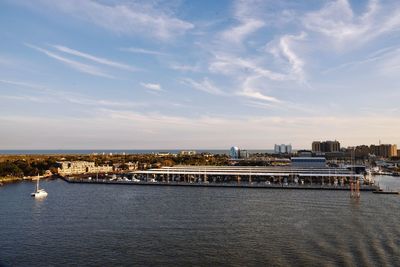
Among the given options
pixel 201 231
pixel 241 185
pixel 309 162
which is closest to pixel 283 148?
pixel 309 162

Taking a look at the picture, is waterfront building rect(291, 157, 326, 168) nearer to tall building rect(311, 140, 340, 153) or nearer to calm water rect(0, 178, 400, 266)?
calm water rect(0, 178, 400, 266)

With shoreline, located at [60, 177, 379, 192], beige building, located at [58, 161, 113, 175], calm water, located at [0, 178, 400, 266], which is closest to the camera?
calm water, located at [0, 178, 400, 266]

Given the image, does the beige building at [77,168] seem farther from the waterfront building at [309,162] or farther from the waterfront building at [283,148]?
the waterfront building at [283,148]

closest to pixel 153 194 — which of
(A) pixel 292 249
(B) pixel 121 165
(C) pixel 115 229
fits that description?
(C) pixel 115 229

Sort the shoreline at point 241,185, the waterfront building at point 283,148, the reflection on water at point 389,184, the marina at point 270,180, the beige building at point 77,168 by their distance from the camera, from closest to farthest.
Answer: the shoreline at point 241,185, the marina at point 270,180, the reflection on water at point 389,184, the beige building at point 77,168, the waterfront building at point 283,148

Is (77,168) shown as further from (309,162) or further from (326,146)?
(326,146)

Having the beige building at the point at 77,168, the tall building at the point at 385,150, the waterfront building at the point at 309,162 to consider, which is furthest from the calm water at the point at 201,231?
the tall building at the point at 385,150

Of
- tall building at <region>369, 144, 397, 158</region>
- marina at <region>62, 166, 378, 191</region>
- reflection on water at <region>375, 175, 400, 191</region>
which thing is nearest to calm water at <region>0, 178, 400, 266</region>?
marina at <region>62, 166, 378, 191</region>

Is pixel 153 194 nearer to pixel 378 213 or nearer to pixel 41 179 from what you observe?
pixel 378 213
